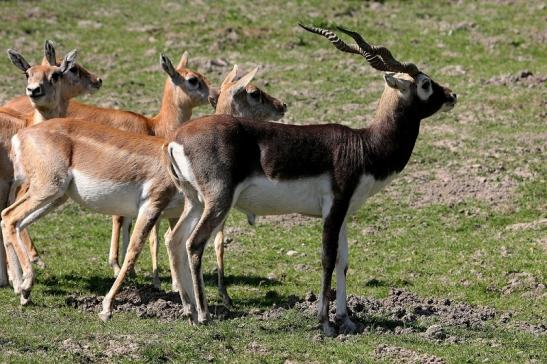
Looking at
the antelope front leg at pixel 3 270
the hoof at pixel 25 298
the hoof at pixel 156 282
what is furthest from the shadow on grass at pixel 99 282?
the hoof at pixel 25 298

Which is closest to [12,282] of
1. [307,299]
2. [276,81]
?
[307,299]

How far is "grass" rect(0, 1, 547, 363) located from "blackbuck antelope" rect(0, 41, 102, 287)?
932mm

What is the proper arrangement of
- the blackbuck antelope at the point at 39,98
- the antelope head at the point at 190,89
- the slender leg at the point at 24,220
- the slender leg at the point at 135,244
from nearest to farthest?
1. the slender leg at the point at 135,244
2. the slender leg at the point at 24,220
3. the blackbuck antelope at the point at 39,98
4. the antelope head at the point at 190,89

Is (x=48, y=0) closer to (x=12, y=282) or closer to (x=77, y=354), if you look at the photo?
(x=12, y=282)

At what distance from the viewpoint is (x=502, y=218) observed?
520 inches

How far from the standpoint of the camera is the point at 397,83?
9.91m

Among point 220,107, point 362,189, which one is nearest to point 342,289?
point 362,189

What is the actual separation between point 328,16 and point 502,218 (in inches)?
341

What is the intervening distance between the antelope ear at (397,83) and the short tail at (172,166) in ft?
6.31

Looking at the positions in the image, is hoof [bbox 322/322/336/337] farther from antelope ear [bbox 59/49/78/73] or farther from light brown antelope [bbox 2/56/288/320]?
antelope ear [bbox 59/49/78/73]

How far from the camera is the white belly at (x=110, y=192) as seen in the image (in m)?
10.5

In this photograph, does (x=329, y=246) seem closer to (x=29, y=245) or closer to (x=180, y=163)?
(x=180, y=163)

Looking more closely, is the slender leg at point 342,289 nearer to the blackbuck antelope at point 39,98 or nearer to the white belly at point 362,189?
the white belly at point 362,189

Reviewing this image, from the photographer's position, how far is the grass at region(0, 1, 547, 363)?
9125 millimetres
